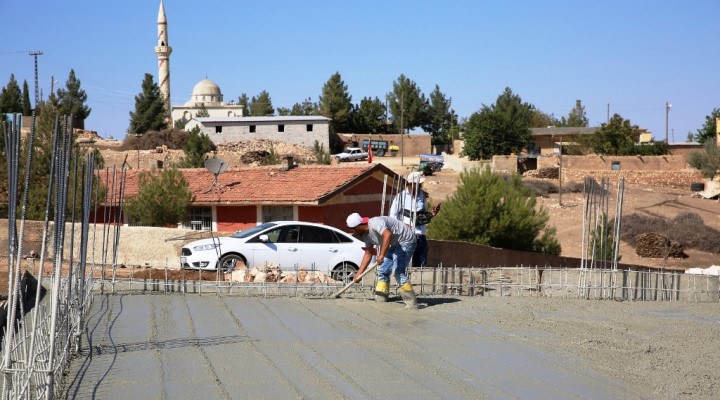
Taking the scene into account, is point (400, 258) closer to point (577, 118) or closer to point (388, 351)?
point (388, 351)

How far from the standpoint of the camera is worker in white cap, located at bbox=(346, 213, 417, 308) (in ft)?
37.0

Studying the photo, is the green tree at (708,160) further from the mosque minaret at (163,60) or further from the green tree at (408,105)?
the mosque minaret at (163,60)

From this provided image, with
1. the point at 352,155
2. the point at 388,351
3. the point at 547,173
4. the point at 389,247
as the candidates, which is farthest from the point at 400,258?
the point at 352,155

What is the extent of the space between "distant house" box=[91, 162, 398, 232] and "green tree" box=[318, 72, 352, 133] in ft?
172

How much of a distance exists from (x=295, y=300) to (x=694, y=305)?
18.8ft

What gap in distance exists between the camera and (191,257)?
17781 millimetres

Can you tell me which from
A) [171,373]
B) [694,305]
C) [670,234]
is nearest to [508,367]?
[171,373]

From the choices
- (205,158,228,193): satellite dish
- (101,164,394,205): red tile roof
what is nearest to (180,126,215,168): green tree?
(101,164,394,205): red tile roof

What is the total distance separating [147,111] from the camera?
250ft

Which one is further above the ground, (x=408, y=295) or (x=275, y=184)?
(x=275, y=184)

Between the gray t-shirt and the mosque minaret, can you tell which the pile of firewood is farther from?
the mosque minaret

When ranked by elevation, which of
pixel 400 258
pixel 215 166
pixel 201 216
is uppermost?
pixel 215 166

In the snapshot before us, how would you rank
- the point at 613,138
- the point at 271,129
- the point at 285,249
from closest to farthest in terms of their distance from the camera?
the point at 285,249 → the point at 271,129 → the point at 613,138

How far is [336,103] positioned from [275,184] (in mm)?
55138
